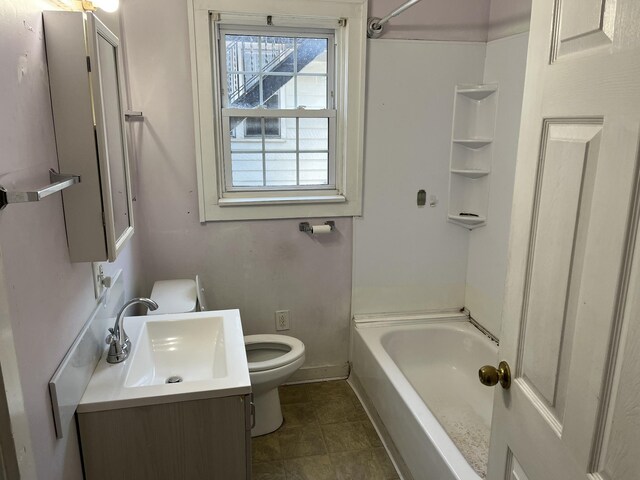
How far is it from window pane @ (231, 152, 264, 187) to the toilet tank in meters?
0.60

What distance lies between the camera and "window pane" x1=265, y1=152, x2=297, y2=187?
2.67 m

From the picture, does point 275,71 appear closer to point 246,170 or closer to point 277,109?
point 277,109

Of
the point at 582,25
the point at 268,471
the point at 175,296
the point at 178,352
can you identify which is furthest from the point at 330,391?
the point at 582,25

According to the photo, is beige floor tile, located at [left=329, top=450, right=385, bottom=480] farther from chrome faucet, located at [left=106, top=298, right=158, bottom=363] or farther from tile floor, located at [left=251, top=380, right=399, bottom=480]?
chrome faucet, located at [left=106, top=298, right=158, bottom=363]

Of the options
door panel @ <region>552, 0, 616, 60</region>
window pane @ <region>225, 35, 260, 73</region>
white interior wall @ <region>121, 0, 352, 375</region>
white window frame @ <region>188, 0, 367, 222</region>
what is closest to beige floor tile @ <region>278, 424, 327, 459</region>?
white interior wall @ <region>121, 0, 352, 375</region>

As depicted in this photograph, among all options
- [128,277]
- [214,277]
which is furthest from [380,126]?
[128,277]

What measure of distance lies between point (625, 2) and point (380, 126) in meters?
1.90

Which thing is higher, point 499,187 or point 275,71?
point 275,71

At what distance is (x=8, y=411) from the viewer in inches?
34.0

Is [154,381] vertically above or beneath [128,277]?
beneath

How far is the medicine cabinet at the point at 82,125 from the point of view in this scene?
1.17 m

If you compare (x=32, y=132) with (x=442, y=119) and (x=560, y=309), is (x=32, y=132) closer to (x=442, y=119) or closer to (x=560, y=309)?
(x=560, y=309)

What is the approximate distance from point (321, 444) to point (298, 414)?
270 mm

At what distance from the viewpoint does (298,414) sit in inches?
102
